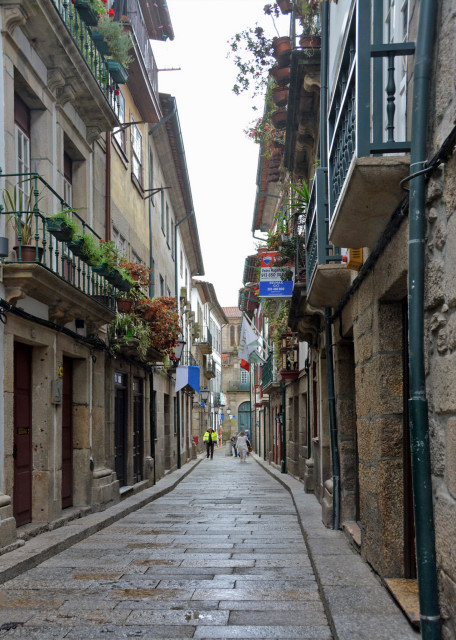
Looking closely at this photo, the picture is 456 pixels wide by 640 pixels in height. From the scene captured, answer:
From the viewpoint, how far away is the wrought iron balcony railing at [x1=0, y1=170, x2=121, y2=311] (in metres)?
8.36

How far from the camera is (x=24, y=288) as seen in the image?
8.33m

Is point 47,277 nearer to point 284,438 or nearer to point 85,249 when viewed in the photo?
point 85,249

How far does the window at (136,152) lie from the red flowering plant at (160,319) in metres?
4.17

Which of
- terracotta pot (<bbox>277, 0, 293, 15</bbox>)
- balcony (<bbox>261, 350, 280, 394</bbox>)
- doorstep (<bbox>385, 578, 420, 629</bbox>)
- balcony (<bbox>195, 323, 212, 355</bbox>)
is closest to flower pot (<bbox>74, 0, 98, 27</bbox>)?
terracotta pot (<bbox>277, 0, 293, 15</bbox>)

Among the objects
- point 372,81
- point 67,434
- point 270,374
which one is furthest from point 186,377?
point 372,81

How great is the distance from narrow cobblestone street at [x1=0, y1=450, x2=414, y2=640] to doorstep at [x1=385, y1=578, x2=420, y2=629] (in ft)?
0.57

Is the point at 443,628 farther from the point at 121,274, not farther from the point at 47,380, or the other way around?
the point at 121,274

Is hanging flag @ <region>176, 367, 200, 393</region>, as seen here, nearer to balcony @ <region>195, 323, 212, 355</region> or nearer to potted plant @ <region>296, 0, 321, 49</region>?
potted plant @ <region>296, 0, 321, 49</region>

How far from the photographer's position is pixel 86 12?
10828 mm

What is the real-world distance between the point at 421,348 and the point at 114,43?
9672 mm

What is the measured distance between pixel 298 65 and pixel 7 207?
17.6ft

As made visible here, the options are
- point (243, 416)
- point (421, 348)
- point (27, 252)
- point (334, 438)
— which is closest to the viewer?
point (421, 348)

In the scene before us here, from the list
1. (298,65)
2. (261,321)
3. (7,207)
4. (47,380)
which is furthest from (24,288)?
(261,321)

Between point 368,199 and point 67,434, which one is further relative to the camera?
point 67,434
